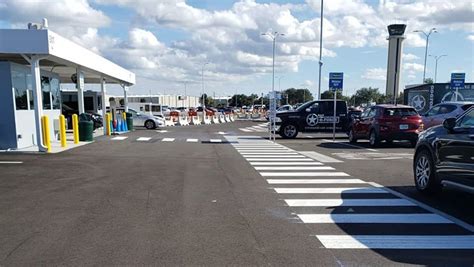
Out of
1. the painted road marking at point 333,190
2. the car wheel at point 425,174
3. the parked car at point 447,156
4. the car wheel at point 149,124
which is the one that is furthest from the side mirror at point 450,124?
the car wheel at point 149,124

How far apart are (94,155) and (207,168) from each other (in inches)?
194

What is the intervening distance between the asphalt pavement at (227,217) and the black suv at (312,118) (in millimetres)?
10596

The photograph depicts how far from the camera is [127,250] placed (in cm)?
477

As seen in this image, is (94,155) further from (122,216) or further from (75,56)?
(122,216)

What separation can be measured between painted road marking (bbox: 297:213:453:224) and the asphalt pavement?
0.05 feet

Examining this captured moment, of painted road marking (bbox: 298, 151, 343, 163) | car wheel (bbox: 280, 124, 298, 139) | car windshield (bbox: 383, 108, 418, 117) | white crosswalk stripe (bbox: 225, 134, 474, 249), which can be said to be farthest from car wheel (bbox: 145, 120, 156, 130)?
white crosswalk stripe (bbox: 225, 134, 474, 249)

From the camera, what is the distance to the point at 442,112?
18.3m

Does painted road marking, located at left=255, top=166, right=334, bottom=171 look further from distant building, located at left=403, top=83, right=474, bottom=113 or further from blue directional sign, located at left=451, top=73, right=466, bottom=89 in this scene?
distant building, located at left=403, top=83, right=474, bottom=113

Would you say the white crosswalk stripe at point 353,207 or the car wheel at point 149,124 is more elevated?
the white crosswalk stripe at point 353,207

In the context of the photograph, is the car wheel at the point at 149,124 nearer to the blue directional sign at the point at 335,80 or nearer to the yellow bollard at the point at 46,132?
the blue directional sign at the point at 335,80

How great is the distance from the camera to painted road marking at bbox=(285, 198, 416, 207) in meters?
6.93

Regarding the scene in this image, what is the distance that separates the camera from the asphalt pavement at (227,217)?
4.66m

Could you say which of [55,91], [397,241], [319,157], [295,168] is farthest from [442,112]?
[55,91]

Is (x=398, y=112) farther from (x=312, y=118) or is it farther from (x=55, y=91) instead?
(x=55, y=91)
